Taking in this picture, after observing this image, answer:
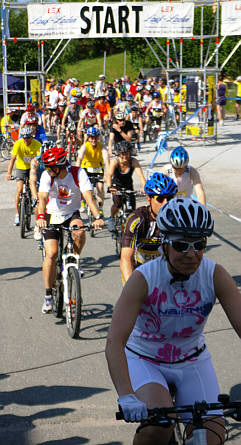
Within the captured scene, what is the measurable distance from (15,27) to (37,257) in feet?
168

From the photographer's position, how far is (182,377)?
3.59 meters

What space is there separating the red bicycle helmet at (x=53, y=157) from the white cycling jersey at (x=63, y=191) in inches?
10.7

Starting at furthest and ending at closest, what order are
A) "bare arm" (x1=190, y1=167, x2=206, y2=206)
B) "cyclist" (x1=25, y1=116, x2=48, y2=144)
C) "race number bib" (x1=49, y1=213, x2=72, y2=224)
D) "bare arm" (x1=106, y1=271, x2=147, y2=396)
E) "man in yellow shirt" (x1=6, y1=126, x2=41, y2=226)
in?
1. "cyclist" (x1=25, y1=116, x2=48, y2=144)
2. "man in yellow shirt" (x1=6, y1=126, x2=41, y2=226)
3. "bare arm" (x1=190, y1=167, x2=206, y2=206)
4. "race number bib" (x1=49, y1=213, x2=72, y2=224)
5. "bare arm" (x1=106, y1=271, x2=147, y2=396)

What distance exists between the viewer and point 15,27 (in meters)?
58.1

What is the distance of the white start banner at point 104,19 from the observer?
23.1 meters

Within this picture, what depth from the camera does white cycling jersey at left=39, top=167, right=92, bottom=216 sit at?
26.4 feet

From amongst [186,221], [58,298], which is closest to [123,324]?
[186,221]

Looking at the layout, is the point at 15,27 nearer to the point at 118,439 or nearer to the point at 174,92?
the point at 174,92

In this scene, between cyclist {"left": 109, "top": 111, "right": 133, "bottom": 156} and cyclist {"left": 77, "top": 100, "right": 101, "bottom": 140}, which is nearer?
cyclist {"left": 109, "top": 111, "right": 133, "bottom": 156}

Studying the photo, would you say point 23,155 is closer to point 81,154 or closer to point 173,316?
point 81,154

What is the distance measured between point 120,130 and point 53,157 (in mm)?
8456

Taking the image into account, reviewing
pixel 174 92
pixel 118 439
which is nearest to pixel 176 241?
pixel 118 439

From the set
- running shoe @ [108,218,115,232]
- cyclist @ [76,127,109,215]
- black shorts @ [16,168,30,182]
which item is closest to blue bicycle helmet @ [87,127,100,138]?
cyclist @ [76,127,109,215]

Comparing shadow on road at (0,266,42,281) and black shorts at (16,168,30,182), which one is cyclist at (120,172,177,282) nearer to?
shadow on road at (0,266,42,281)
